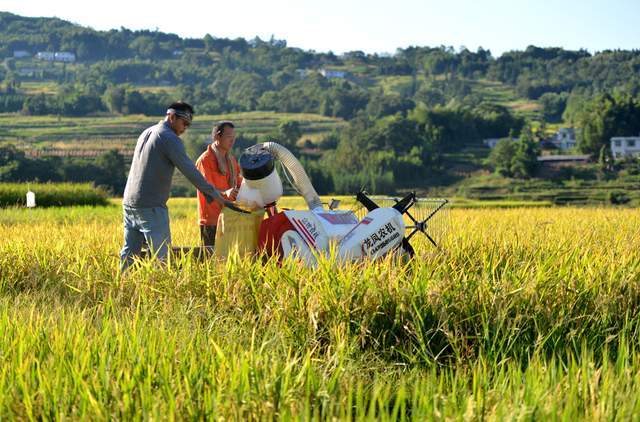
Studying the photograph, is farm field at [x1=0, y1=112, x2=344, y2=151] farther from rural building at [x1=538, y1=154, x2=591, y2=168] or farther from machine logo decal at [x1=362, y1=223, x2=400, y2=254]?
machine logo decal at [x1=362, y1=223, x2=400, y2=254]

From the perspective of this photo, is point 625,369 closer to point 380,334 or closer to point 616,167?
point 380,334

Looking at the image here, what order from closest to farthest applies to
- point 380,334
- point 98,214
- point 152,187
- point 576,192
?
1. point 380,334
2. point 152,187
3. point 98,214
4. point 576,192

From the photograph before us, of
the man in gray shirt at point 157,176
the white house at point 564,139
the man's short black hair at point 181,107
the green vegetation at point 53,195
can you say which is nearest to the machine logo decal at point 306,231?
the man in gray shirt at point 157,176

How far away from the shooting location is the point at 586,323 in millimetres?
5645

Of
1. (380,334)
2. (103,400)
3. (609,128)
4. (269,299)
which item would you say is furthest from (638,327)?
(609,128)

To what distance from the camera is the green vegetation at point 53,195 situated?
2610 cm

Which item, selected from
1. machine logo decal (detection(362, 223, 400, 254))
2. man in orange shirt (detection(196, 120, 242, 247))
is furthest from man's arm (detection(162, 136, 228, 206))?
machine logo decal (detection(362, 223, 400, 254))

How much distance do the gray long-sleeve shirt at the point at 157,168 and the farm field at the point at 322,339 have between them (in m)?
0.58

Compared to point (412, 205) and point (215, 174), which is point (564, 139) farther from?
point (412, 205)

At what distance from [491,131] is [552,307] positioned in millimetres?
132248

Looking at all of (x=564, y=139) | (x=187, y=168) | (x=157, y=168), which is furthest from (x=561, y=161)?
(x=187, y=168)

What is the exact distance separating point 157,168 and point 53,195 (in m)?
20.2

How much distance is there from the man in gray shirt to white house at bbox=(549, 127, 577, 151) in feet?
397

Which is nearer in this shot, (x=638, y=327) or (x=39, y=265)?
(x=638, y=327)
